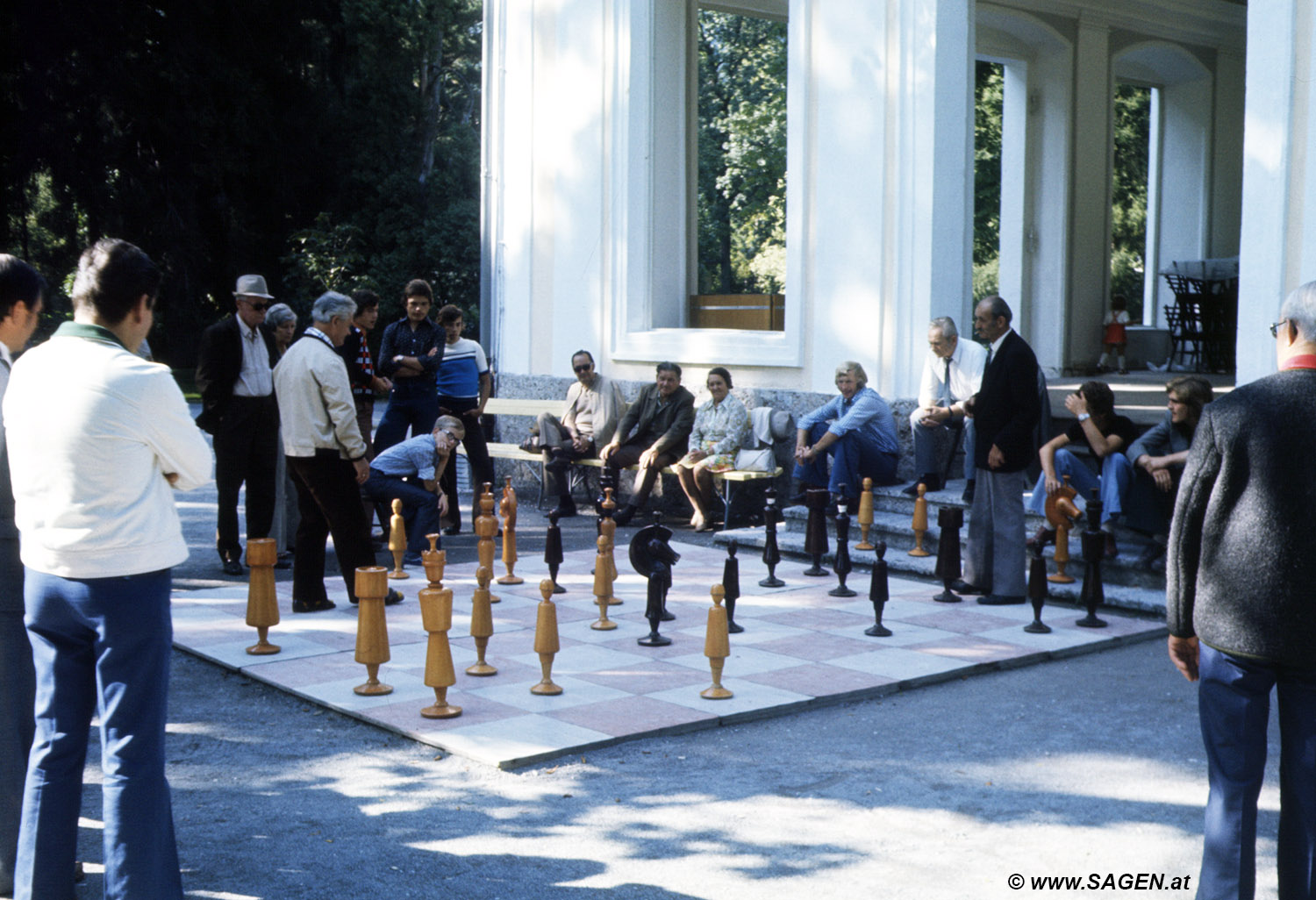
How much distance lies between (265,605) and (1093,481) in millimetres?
5752

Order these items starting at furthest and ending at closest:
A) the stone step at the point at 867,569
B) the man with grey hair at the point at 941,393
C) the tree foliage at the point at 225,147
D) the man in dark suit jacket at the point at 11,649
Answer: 1. the tree foliage at the point at 225,147
2. the man with grey hair at the point at 941,393
3. the stone step at the point at 867,569
4. the man in dark suit jacket at the point at 11,649

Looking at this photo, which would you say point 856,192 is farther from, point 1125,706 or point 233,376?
point 1125,706

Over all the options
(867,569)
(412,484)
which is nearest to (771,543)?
(867,569)

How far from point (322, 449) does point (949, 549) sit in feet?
13.3

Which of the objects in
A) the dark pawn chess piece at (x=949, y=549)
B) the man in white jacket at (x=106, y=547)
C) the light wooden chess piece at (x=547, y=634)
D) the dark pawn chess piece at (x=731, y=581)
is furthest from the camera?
the dark pawn chess piece at (x=949, y=549)

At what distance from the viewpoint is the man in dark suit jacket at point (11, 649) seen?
4.24m

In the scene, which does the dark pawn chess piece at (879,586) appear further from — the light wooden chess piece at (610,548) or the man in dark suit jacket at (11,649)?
the man in dark suit jacket at (11,649)

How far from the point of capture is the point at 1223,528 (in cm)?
367

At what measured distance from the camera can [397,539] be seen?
31.2 ft

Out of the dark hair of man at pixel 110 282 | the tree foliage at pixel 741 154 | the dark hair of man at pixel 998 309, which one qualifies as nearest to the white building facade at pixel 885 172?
the dark hair of man at pixel 998 309

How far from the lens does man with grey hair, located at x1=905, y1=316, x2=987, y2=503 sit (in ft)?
36.5

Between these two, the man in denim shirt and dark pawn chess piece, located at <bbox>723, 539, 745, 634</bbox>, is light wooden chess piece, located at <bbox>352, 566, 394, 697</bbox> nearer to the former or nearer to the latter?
dark pawn chess piece, located at <bbox>723, 539, 745, 634</bbox>

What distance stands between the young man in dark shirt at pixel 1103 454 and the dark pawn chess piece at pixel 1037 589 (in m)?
0.78

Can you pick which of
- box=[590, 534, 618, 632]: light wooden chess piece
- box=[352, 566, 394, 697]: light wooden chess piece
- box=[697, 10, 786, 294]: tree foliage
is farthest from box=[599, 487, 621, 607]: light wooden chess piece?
box=[697, 10, 786, 294]: tree foliage
